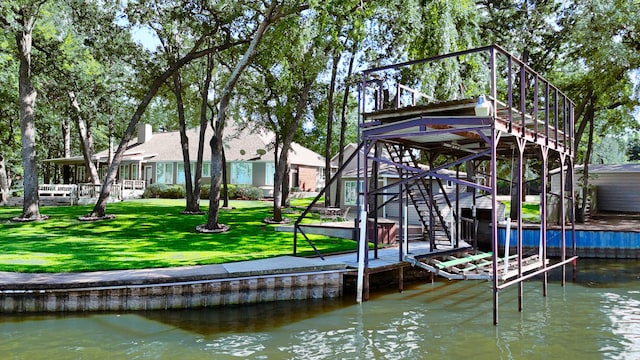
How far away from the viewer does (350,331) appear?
28.9 ft

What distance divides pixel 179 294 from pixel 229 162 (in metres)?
29.0

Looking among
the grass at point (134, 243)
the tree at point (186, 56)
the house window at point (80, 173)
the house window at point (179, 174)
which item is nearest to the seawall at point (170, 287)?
the grass at point (134, 243)

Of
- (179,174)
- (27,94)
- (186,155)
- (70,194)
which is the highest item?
(27,94)

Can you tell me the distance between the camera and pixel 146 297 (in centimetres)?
961

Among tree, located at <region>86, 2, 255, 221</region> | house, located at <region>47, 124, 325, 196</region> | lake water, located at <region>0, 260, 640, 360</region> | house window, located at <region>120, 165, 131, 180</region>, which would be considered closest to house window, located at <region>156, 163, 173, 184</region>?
house, located at <region>47, 124, 325, 196</region>

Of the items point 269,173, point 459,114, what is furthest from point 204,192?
point 459,114

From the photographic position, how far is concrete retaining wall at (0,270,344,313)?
9180 mm

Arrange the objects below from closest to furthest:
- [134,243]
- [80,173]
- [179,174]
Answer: [134,243], [179,174], [80,173]

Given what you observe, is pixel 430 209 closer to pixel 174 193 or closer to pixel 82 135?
pixel 82 135

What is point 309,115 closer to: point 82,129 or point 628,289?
point 82,129

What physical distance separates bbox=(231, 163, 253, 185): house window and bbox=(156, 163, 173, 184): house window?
5.65 metres

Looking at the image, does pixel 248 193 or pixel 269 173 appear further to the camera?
pixel 269 173

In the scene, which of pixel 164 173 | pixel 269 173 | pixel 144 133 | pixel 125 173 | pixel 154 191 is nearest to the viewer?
pixel 154 191

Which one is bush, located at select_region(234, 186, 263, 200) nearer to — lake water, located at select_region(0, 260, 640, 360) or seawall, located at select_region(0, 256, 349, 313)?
seawall, located at select_region(0, 256, 349, 313)
